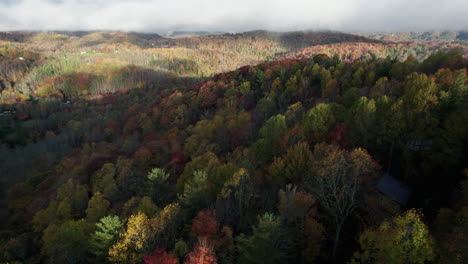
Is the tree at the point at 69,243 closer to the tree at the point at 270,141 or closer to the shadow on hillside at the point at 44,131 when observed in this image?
the tree at the point at 270,141

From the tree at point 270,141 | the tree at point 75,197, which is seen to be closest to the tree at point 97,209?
the tree at point 75,197

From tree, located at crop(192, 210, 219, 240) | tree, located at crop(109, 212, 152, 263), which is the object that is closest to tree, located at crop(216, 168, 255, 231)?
tree, located at crop(192, 210, 219, 240)

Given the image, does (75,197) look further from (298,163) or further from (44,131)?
(44,131)

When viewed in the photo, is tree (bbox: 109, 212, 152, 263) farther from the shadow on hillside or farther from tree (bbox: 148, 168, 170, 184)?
the shadow on hillside

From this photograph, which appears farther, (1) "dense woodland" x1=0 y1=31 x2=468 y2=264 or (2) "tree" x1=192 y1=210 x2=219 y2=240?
(2) "tree" x1=192 y1=210 x2=219 y2=240

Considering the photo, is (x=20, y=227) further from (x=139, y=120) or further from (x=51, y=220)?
(x=139, y=120)

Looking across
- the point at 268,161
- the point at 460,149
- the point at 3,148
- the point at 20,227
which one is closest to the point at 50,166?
the point at 20,227
